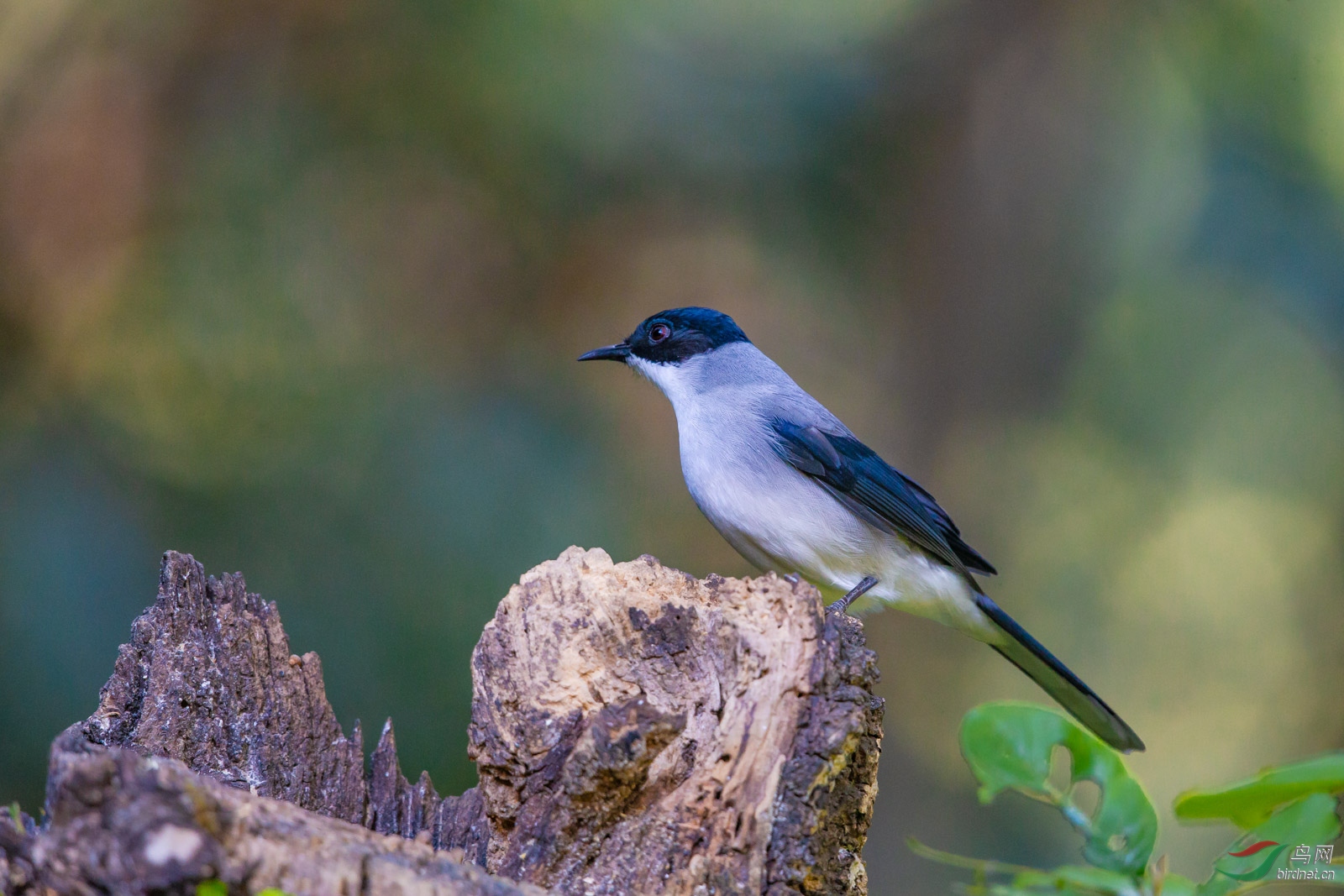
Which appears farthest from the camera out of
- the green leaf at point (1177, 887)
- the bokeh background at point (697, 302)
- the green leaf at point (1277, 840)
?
the bokeh background at point (697, 302)

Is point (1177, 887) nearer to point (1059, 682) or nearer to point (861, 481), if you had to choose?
point (861, 481)

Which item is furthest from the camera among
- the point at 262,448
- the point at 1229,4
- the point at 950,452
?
the point at 950,452

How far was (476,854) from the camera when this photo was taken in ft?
10.5

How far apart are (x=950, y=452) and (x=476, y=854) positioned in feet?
19.4

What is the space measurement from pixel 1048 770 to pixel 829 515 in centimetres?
358

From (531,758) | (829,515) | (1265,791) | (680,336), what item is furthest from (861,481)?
(1265,791)

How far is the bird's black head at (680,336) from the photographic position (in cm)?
581

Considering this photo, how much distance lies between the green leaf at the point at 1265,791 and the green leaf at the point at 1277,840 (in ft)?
0.11

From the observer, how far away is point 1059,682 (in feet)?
17.4

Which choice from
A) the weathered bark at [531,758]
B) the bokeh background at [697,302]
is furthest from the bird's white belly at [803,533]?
the bokeh background at [697,302]

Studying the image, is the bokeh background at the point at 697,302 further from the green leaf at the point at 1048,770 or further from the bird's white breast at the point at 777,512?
the green leaf at the point at 1048,770

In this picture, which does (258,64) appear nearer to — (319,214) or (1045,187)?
(319,214)

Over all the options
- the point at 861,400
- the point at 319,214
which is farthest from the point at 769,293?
the point at 319,214

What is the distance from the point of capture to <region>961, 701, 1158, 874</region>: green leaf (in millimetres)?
1399
